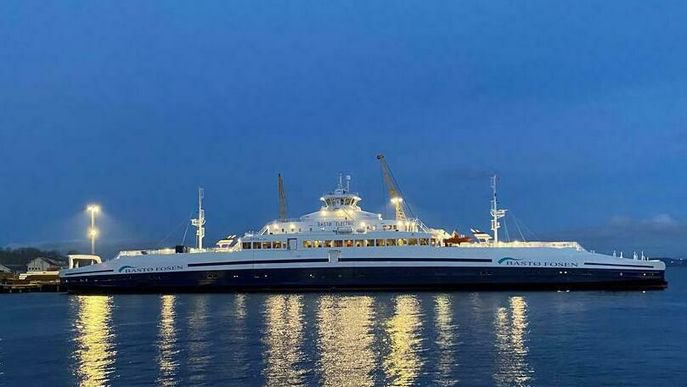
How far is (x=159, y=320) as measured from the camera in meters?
40.4

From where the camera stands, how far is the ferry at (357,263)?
59.4m

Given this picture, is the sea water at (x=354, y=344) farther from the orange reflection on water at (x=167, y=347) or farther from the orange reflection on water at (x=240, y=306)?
the orange reflection on water at (x=240, y=306)

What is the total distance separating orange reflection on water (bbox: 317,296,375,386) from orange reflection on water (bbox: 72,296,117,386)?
784 centimetres

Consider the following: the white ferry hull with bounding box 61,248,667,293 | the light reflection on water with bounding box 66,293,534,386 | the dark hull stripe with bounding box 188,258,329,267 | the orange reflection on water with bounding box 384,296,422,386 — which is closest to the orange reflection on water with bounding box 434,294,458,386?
the light reflection on water with bounding box 66,293,534,386

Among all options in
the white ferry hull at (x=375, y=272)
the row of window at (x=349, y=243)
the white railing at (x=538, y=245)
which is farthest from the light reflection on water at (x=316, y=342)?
the row of window at (x=349, y=243)

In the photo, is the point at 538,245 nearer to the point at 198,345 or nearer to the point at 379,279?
the point at 379,279

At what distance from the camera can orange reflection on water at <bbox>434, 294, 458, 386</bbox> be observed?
2284cm

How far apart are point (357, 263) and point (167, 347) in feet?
109

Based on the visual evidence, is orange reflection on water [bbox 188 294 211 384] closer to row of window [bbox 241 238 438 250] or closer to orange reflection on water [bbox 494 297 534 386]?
orange reflection on water [bbox 494 297 534 386]

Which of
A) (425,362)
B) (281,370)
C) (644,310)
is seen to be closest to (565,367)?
(425,362)

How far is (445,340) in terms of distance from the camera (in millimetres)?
30469

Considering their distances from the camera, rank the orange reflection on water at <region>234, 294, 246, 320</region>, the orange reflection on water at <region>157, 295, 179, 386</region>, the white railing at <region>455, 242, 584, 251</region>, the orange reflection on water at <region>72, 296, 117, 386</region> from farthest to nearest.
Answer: the white railing at <region>455, 242, 584, 251</region> → the orange reflection on water at <region>234, 294, 246, 320</region> → the orange reflection on water at <region>72, 296, 117, 386</region> → the orange reflection on water at <region>157, 295, 179, 386</region>

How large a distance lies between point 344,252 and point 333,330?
28386 mm

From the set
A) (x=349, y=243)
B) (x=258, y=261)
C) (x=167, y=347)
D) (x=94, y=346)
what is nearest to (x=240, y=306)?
(x=258, y=261)
